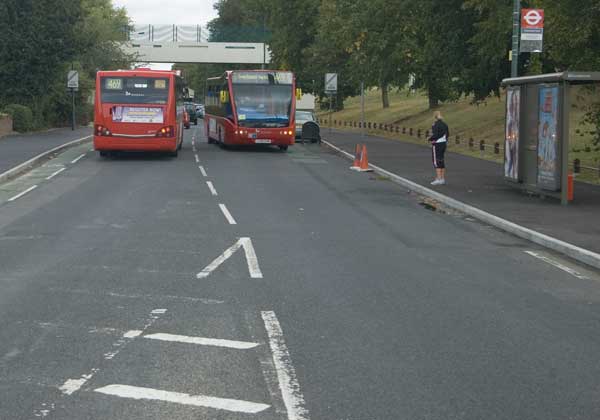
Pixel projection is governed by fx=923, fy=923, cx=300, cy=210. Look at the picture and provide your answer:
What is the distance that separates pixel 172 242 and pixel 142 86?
58.8 feet

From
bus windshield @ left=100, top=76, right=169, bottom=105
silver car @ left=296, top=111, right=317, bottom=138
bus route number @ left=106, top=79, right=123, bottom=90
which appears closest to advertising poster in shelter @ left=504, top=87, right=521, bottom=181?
bus windshield @ left=100, top=76, right=169, bottom=105

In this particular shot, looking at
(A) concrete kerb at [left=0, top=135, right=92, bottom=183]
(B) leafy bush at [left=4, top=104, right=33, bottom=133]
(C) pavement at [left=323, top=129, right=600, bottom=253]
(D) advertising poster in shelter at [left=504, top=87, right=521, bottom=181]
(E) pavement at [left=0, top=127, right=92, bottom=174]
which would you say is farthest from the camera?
(B) leafy bush at [left=4, top=104, right=33, bottom=133]

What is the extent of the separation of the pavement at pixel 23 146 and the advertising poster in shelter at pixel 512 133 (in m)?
12.9

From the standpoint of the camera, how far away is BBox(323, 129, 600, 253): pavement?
48.5 feet

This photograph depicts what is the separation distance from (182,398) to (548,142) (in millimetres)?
14197

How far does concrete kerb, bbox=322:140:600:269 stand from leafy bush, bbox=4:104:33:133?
28998 mm

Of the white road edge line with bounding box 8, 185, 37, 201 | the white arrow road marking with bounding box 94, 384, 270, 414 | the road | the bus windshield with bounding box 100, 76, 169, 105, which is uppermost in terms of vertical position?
the bus windshield with bounding box 100, 76, 169, 105

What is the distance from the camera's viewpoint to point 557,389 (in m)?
6.30

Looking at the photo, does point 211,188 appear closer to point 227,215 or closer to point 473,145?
point 227,215

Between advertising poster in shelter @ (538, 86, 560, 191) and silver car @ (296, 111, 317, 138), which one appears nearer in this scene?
advertising poster in shelter @ (538, 86, 560, 191)

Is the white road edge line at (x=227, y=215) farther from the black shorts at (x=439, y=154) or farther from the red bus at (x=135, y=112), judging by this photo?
the red bus at (x=135, y=112)

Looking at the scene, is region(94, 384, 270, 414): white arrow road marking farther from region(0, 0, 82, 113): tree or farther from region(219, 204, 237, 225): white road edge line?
region(0, 0, 82, 113): tree

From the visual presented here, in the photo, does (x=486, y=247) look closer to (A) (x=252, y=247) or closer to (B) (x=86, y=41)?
(A) (x=252, y=247)

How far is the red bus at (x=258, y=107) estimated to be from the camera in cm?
3462
